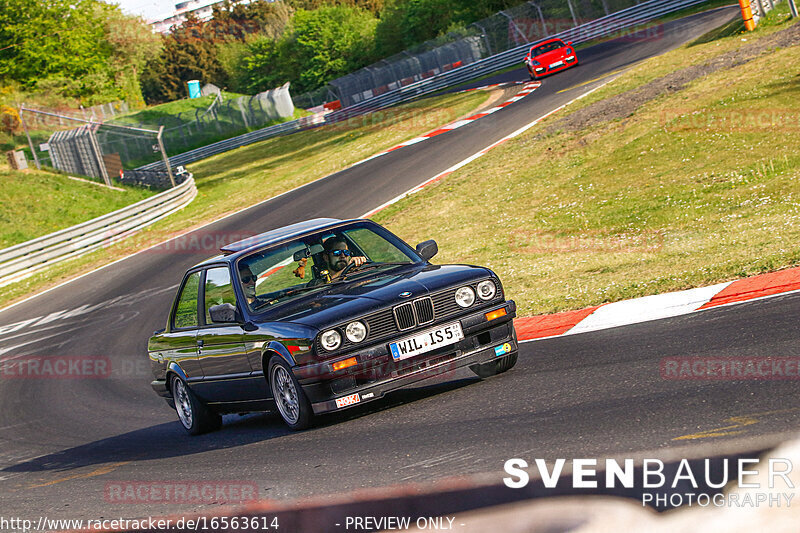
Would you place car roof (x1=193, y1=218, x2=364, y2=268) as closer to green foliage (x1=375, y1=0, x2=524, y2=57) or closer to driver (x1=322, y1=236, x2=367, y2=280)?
driver (x1=322, y1=236, x2=367, y2=280)

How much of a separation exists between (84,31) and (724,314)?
251 feet

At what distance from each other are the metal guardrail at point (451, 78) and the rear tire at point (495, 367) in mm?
39379

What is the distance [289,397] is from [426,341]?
1.18 metres

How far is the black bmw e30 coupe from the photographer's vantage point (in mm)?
6504

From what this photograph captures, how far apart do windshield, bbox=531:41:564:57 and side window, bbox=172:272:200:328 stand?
96.2 ft

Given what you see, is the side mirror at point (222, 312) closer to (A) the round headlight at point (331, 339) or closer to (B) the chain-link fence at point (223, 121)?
(A) the round headlight at point (331, 339)

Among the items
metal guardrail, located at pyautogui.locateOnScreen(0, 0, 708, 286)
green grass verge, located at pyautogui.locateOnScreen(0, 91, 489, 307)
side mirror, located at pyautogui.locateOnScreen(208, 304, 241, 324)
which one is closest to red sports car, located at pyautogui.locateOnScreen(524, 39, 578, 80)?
green grass verge, located at pyautogui.locateOnScreen(0, 91, 489, 307)

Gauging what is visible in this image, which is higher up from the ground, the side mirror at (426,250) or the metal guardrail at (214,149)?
the metal guardrail at (214,149)

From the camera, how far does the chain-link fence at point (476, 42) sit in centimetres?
4753

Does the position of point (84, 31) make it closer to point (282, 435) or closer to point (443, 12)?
point (443, 12)

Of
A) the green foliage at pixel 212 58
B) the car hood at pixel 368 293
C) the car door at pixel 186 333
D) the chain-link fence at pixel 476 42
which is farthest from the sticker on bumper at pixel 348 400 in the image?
the green foliage at pixel 212 58

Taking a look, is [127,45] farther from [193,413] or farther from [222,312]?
[222,312]

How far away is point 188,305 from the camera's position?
846cm

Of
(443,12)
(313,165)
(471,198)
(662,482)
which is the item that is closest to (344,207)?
(471,198)
